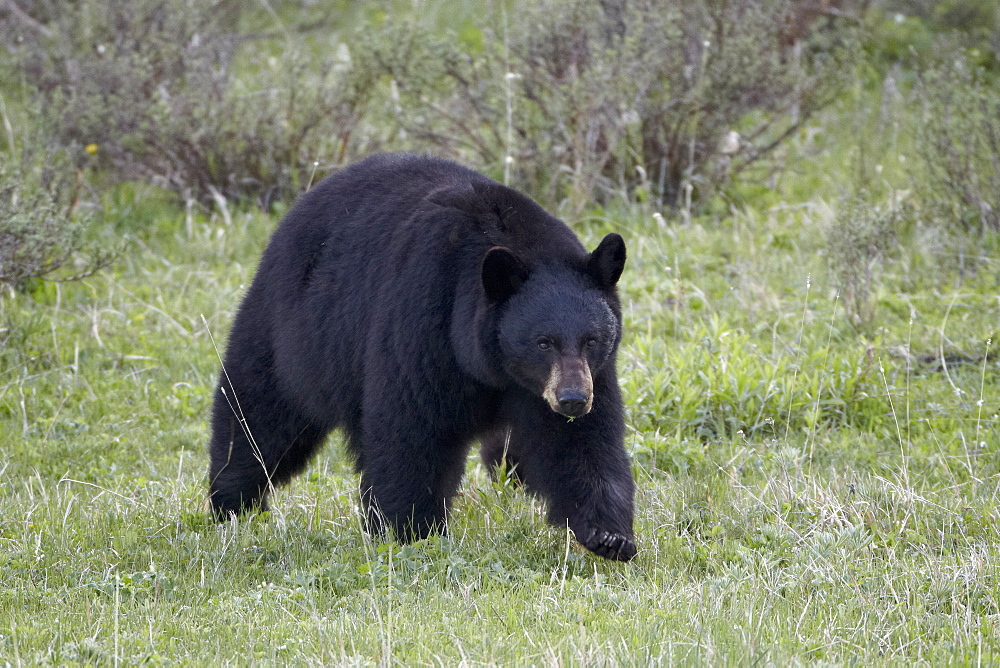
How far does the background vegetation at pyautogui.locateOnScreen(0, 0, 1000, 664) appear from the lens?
11.0 ft

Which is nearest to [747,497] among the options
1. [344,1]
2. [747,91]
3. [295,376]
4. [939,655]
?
[939,655]

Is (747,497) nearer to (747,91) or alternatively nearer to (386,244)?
(386,244)

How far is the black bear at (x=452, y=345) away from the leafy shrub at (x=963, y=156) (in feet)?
14.8

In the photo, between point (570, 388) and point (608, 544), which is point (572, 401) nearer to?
point (570, 388)

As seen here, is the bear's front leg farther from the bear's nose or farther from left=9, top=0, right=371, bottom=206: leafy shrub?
left=9, top=0, right=371, bottom=206: leafy shrub

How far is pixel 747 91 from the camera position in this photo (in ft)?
29.0

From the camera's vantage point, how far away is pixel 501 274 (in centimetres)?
370

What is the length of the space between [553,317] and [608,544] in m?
0.76

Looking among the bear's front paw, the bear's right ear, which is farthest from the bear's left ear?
the bear's front paw

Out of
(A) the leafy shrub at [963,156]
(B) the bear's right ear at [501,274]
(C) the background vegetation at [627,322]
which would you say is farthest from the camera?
(A) the leafy shrub at [963,156]

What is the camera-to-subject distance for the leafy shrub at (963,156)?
7.52 metres

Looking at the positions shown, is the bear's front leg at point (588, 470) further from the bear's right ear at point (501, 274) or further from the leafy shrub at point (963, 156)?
the leafy shrub at point (963, 156)

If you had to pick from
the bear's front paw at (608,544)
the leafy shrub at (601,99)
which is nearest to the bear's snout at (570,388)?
the bear's front paw at (608,544)

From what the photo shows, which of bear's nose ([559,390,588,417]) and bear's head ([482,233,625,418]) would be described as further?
bear's head ([482,233,625,418])
